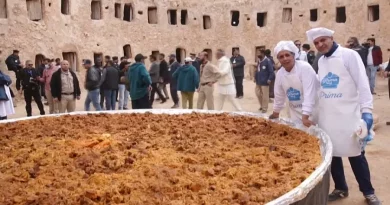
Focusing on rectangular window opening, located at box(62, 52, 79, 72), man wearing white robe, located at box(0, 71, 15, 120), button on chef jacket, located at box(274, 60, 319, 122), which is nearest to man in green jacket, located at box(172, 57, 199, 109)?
man wearing white robe, located at box(0, 71, 15, 120)

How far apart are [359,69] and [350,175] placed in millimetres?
2647

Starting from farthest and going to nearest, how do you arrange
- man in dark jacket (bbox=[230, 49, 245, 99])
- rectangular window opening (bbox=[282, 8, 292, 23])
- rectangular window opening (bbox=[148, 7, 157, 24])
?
rectangular window opening (bbox=[282, 8, 292, 23]), rectangular window opening (bbox=[148, 7, 157, 24]), man in dark jacket (bbox=[230, 49, 245, 99])

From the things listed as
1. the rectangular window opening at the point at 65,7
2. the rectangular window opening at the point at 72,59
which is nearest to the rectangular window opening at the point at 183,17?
the rectangular window opening at the point at 65,7

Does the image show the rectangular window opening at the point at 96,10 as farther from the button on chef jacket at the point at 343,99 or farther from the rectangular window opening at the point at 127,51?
the button on chef jacket at the point at 343,99

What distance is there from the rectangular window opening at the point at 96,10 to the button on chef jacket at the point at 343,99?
21.2 meters

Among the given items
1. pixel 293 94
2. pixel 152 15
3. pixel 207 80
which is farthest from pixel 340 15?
pixel 293 94

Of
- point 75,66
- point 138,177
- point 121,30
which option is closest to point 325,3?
point 121,30

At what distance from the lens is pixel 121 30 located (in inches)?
1025

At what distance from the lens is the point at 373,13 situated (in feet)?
91.4

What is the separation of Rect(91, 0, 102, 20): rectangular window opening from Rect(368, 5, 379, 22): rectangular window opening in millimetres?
15369

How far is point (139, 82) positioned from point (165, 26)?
1780cm

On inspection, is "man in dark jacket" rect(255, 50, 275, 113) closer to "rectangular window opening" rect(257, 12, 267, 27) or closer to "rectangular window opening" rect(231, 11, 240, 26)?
"rectangular window opening" rect(257, 12, 267, 27)

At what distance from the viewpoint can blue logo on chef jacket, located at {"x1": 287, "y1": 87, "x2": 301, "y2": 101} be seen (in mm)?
6145

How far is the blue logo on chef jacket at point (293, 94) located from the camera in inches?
242
